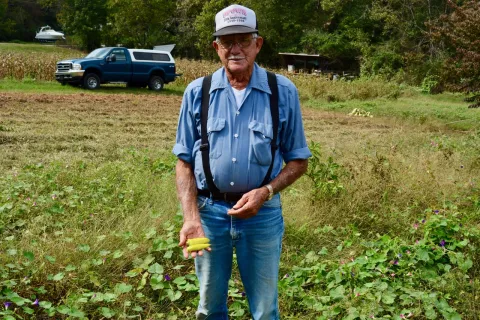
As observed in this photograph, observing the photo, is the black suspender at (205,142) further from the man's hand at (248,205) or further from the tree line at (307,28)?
the tree line at (307,28)

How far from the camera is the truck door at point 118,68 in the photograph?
21.0 metres

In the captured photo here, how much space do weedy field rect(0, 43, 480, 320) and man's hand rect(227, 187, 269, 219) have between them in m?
1.27

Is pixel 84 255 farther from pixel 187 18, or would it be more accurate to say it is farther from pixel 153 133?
pixel 187 18

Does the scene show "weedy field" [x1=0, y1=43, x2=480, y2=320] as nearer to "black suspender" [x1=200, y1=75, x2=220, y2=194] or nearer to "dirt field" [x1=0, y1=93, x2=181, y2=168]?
"dirt field" [x1=0, y1=93, x2=181, y2=168]

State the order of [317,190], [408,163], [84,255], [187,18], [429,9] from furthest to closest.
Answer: [187,18]
[429,9]
[408,163]
[317,190]
[84,255]

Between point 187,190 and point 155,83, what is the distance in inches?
791

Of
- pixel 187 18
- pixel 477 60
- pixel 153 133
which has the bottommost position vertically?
pixel 153 133

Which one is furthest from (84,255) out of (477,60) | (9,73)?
(9,73)

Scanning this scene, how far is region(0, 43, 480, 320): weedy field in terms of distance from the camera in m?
3.79

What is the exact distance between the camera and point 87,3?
43.3m

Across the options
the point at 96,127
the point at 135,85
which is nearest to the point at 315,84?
the point at 135,85

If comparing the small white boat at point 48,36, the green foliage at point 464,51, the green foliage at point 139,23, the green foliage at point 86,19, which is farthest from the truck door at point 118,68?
the small white boat at point 48,36

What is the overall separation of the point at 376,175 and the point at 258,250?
350 centimetres

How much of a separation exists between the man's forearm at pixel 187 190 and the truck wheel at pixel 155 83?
65.3 feet
